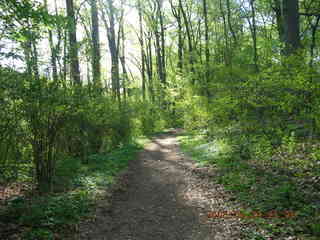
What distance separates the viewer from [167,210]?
18.6ft

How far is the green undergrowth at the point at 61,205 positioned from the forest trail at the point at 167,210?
37 centimetres

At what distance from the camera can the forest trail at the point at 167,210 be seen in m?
4.53

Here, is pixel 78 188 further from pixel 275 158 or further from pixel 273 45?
pixel 273 45

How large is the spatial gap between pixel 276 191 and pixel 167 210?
7.32ft

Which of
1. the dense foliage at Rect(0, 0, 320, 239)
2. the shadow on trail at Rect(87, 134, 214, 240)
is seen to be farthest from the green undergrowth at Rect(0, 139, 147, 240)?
the shadow on trail at Rect(87, 134, 214, 240)

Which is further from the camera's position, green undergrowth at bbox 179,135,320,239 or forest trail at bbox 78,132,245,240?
forest trail at bbox 78,132,245,240

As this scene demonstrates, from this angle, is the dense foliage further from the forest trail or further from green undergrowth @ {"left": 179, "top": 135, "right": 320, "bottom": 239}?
the forest trail

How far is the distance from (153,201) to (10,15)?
16.0 feet

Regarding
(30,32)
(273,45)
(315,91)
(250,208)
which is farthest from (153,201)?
(273,45)

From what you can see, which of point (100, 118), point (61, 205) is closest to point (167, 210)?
point (61, 205)

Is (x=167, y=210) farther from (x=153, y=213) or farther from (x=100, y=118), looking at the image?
(x=100, y=118)

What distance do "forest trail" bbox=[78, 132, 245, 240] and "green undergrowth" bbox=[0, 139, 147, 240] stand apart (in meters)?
0.37

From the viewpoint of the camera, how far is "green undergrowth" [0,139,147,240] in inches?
171

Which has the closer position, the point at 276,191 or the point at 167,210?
the point at 276,191
